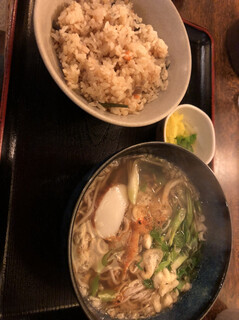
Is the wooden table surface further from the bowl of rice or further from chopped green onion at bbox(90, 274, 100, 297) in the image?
chopped green onion at bbox(90, 274, 100, 297)

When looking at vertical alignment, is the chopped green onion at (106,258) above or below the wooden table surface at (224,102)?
below

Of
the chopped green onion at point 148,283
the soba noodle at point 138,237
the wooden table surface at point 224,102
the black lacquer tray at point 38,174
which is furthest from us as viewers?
the wooden table surface at point 224,102

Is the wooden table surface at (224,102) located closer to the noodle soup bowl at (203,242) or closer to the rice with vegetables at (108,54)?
the noodle soup bowl at (203,242)

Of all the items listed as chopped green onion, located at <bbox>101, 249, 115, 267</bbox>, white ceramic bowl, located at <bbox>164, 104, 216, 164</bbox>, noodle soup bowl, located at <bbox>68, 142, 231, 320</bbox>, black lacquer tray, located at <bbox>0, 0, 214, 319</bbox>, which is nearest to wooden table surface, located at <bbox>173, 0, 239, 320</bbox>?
white ceramic bowl, located at <bbox>164, 104, 216, 164</bbox>

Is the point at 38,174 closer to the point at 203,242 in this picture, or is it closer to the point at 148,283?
the point at 148,283

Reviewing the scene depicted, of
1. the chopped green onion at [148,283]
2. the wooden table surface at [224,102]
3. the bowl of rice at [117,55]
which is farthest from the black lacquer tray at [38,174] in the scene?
the wooden table surface at [224,102]

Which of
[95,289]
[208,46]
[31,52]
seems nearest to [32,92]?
[31,52]
